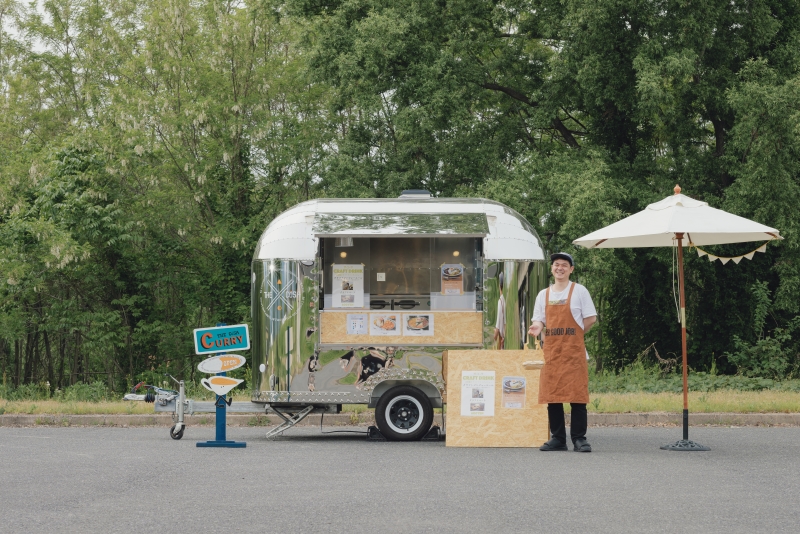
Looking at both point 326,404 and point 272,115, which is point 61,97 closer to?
point 272,115

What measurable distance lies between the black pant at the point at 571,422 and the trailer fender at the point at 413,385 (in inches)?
61.3

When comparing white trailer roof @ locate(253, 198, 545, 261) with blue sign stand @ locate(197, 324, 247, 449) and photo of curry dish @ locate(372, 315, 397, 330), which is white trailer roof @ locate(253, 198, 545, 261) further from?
blue sign stand @ locate(197, 324, 247, 449)

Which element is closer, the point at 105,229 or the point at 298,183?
the point at 105,229

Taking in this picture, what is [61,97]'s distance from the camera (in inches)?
1398

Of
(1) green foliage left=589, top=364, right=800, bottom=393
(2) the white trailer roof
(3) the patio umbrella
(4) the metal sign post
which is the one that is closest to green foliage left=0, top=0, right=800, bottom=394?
(1) green foliage left=589, top=364, right=800, bottom=393

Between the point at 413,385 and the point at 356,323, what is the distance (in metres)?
1.01

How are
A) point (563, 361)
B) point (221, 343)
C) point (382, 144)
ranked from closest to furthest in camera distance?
point (563, 361)
point (221, 343)
point (382, 144)

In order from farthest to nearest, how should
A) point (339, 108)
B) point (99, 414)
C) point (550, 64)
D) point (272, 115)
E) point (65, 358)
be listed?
point (65, 358)
point (272, 115)
point (339, 108)
point (550, 64)
point (99, 414)

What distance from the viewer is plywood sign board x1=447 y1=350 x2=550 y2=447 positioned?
38.5ft

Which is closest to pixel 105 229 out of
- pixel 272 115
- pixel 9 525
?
pixel 272 115

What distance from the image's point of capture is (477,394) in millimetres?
11773

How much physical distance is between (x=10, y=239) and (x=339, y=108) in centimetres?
932

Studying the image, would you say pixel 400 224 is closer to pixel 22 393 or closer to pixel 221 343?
pixel 221 343

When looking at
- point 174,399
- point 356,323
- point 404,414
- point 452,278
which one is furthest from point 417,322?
point 174,399
